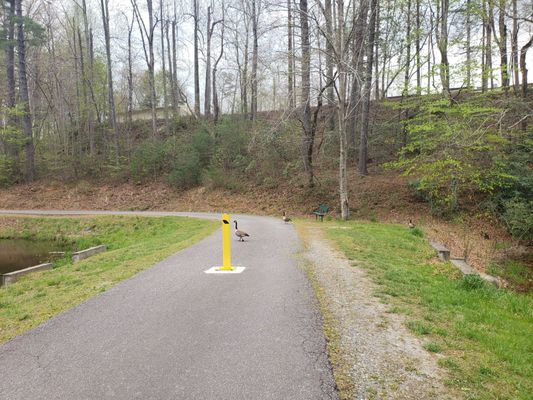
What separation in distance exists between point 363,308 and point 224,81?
3444 centimetres

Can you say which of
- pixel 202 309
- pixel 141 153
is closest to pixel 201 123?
pixel 141 153

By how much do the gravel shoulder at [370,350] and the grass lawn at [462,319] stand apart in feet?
0.67

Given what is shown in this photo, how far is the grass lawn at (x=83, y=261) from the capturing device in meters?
6.32

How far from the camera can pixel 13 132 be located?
2906 cm

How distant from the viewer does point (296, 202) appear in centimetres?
2294

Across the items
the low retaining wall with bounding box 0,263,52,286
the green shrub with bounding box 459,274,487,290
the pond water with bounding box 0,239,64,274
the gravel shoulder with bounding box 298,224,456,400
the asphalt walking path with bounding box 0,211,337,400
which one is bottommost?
the pond water with bounding box 0,239,64,274

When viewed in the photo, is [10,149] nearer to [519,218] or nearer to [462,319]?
[519,218]

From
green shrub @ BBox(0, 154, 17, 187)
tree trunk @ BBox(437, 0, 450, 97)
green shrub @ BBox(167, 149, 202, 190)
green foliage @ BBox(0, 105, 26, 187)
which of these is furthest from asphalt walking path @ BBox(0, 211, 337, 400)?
green shrub @ BBox(0, 154, 17, 187)

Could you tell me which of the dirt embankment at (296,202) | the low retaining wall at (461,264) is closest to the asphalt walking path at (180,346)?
the low retaining wall at (461,264)

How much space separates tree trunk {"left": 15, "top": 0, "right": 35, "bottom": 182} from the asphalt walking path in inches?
1135

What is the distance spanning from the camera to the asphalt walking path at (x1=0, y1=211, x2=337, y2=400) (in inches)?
140

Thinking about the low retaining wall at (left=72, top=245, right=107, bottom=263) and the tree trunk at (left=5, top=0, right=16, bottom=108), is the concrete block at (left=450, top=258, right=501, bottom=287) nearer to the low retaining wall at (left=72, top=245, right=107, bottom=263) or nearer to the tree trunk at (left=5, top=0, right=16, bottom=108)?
the low retaining wall at (left=72, top=245, right=107, bottom=263)

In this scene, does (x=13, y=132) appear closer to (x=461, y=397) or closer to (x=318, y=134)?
(x=318, y=134)

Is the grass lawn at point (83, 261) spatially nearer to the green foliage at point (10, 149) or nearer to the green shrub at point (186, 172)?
the green shrub at point (186, 172)
